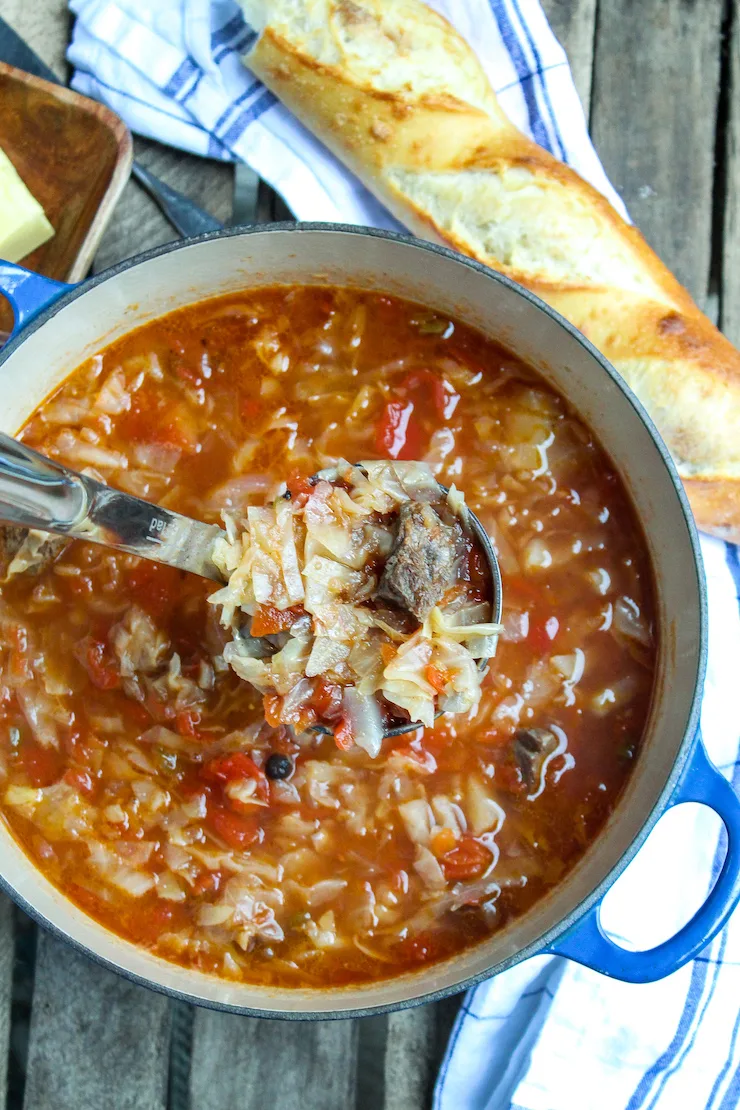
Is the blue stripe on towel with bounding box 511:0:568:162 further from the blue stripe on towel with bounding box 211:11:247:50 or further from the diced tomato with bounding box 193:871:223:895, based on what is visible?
the diced tomato with bounding box 193:871:223:895

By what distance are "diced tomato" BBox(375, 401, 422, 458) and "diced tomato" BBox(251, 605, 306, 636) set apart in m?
0.69

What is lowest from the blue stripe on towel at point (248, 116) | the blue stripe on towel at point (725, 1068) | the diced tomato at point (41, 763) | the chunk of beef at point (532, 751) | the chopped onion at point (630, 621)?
the blue stripe on towel at point (725, 1068)

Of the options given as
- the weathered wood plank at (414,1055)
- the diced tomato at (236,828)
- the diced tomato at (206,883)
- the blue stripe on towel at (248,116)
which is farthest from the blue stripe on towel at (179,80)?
the weathered wood plank at (414,1055)

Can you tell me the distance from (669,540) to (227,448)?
1344 millimetres

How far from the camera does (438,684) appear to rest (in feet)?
7.87

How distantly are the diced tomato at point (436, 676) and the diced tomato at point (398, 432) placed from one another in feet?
2.59

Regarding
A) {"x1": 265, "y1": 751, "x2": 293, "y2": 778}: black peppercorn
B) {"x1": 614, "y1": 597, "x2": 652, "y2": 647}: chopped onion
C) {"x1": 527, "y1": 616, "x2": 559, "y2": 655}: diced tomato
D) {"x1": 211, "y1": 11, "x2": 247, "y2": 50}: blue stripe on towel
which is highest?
{"x1": 211, "y1": 11, "x2": 247, "y2": 50}: blue stripe on towel

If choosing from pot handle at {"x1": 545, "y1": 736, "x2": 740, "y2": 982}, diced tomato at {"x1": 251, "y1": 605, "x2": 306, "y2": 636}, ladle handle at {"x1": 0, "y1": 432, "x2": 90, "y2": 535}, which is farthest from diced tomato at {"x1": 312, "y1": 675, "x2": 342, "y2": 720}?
pot handle at {"x1": 545, "y1": 736, "x2": 740, "y2": 982}

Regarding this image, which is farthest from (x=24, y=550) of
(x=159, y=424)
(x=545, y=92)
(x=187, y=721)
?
(x=545, y=92)

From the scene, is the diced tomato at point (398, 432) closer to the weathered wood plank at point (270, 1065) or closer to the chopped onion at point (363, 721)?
the chopped onion at point (363, 721)

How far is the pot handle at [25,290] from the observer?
258cm

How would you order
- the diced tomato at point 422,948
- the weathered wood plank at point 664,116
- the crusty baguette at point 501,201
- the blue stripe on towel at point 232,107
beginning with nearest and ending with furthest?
the diced tomato at point 422,948 < the crusty baguette at point 501,201 < the blue stripe on towel at point 232,107 < the weathered wood plank at point 664,116

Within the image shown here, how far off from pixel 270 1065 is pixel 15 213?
297cm

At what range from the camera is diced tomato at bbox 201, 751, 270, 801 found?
2.87 meters
